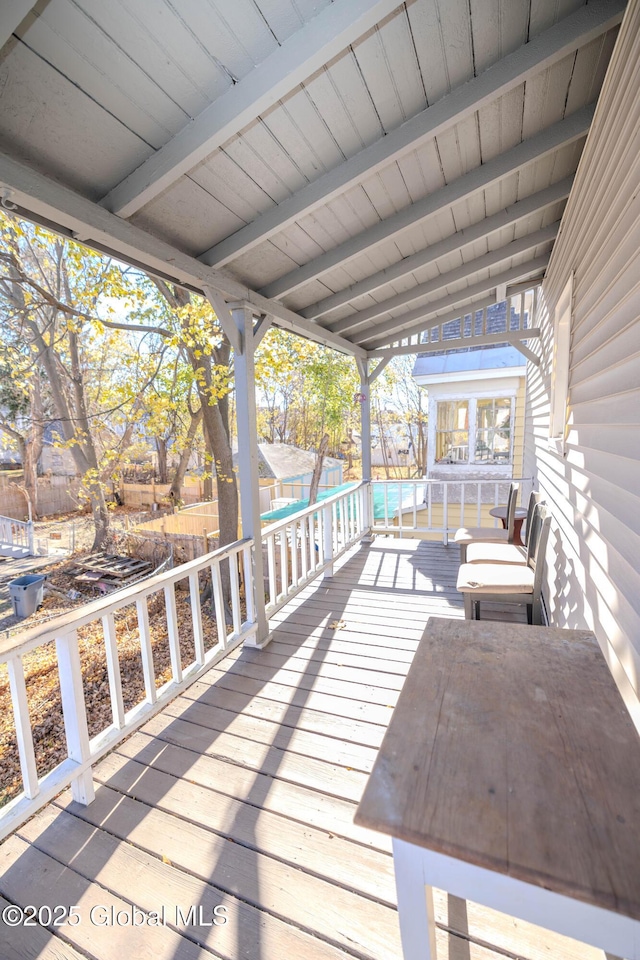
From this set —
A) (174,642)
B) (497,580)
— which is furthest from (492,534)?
(174,642)

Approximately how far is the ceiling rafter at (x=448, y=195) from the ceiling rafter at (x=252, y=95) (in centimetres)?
128

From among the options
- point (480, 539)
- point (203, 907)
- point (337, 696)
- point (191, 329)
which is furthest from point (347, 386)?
point (203, 907)

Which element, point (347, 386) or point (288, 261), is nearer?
point (288, 261)

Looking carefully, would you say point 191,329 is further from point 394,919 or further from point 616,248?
point 394,919

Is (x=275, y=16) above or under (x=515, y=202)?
under

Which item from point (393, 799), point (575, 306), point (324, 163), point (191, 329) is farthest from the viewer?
point (191, 329)

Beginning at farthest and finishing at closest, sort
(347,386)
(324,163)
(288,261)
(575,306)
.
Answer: (347,386)
(288,261)
(575,306)
(324,163)

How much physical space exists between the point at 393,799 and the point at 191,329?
19.0 ft

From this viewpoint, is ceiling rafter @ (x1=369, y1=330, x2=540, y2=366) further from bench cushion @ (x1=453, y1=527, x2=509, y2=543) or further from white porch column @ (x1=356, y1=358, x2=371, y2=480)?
bench cushion @ (x1=453, y1=527, x2=509, y2=543)

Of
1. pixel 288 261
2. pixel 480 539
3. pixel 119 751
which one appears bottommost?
pixel 119 751

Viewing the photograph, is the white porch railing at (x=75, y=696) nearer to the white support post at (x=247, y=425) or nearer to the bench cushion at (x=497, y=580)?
the white support post at (x=247, y=425)

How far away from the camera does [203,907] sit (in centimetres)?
144

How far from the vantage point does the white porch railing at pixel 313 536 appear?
142 inches

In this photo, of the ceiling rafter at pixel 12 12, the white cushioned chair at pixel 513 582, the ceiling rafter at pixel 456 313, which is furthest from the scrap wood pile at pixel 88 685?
the ceiling rafter at pixel 456 313
